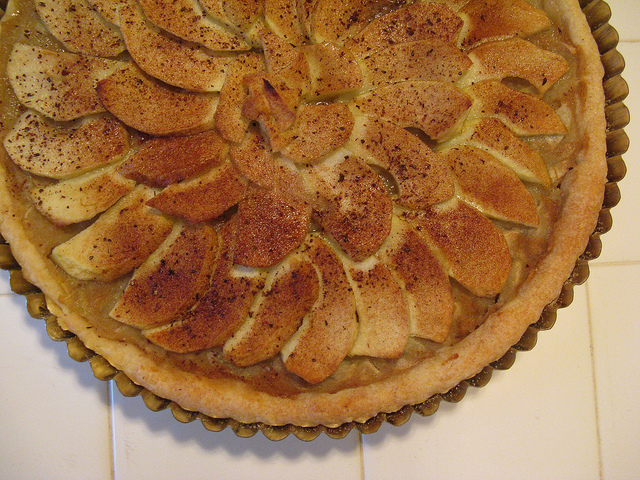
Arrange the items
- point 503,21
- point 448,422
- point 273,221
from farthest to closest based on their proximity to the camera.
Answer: point 448,422 < point 503,21 < point 273,221

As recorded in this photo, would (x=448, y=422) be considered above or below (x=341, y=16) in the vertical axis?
below

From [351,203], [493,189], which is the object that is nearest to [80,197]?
[351,203]

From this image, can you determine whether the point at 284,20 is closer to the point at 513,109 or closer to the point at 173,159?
the point at 173,159

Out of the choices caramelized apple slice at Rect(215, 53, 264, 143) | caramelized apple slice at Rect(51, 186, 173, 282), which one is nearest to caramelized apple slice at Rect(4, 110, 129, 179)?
caramelized apple slice at Rect(51, 186, 173, 282)

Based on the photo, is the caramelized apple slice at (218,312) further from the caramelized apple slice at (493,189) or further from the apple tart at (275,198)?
Result: the caramelized apple slice at (493,189)

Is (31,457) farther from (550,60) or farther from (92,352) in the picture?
(550,60)

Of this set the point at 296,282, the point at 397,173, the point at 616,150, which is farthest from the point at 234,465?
the point at 616,150

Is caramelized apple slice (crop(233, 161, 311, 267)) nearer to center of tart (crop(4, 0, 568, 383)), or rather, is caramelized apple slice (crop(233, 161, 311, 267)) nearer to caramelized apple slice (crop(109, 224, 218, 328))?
center of tart (crop(4, 0, 568, 383))
